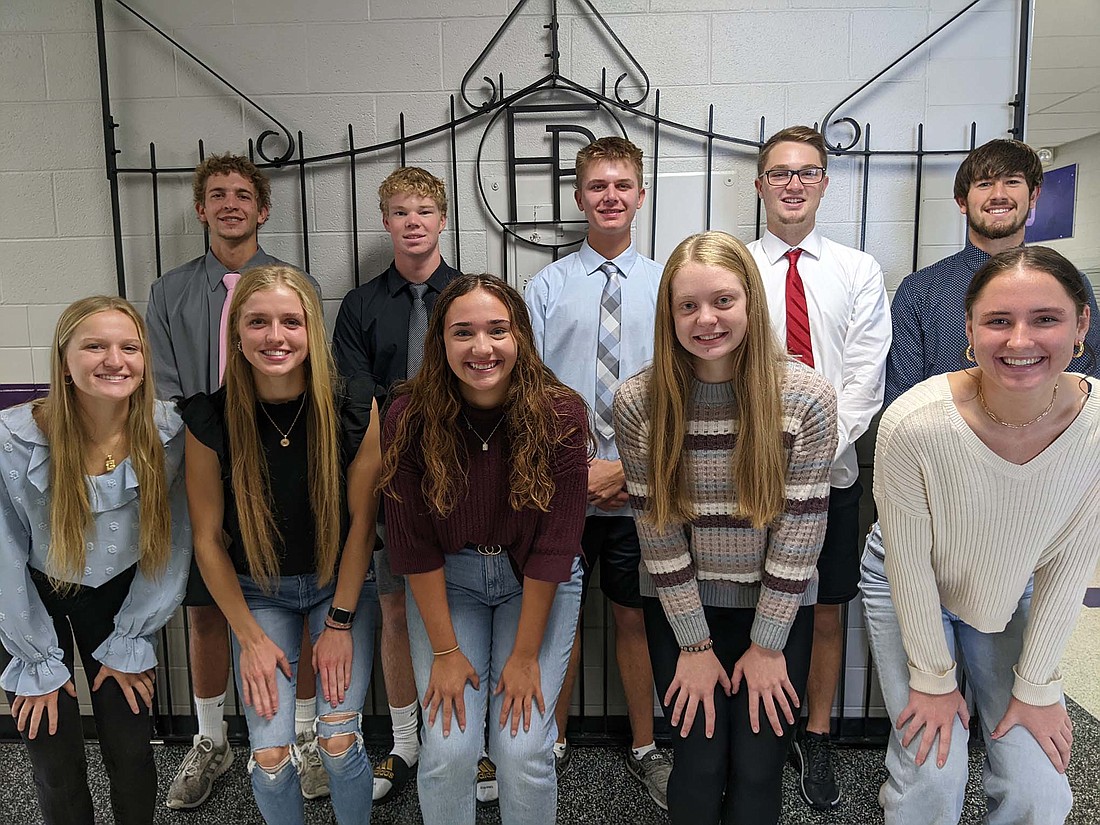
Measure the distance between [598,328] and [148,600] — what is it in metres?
1.34

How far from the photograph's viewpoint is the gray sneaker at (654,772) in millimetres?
2055

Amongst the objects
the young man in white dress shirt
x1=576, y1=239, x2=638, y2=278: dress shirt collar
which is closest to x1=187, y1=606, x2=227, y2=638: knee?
x1=576, y1=239, x2=638, y2=278: dress shirt collar

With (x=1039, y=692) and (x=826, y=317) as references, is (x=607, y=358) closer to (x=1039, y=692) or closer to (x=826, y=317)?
(x=826, y=317)

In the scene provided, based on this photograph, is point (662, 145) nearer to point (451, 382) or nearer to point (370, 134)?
point (370, 134)

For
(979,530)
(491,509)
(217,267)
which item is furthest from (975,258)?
(217,267)

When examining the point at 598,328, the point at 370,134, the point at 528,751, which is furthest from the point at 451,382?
the point at 370,134

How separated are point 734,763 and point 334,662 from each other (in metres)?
0.92

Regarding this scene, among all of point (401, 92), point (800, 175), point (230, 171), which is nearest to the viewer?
point (800, 175)

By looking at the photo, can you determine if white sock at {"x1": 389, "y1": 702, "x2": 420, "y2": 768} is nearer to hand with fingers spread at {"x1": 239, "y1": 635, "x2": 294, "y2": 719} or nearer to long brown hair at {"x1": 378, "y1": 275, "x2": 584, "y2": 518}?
hand with fingers spread at {"x1": 239, "y1": 635, "x2": 294, "y2": 719}

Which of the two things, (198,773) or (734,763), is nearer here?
(734,763)

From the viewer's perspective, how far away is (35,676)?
1.63 m

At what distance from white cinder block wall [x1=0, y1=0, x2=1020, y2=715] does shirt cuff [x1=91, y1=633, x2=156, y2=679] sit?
1244 millimetres

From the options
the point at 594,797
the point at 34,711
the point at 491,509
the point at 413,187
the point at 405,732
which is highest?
the point at 413,187

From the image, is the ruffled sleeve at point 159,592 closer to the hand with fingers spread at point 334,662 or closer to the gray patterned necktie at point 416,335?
the hand with fingers spread at point 334,662
